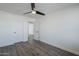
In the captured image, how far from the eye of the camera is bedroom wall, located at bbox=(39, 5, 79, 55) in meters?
2.99

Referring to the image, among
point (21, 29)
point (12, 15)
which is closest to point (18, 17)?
point (12, 15)

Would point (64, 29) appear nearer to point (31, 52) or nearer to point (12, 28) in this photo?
point (31, 52)

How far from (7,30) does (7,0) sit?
3.88m

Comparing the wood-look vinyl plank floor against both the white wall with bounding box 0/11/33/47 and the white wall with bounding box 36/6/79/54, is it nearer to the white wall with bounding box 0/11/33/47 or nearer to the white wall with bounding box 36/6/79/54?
the white wall with bounding box 36/6/79/54

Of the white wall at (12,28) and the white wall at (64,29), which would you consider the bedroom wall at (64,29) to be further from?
the white wall at (12,28)

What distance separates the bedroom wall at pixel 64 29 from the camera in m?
2.99

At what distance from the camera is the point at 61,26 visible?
364cm

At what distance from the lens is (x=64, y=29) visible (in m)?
3.48

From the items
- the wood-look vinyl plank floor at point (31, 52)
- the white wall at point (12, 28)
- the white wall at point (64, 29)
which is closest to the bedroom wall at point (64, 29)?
the white wall at point (64, 29)

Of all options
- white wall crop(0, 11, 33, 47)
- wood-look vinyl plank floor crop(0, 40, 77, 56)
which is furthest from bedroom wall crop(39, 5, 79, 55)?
white wall crop(0, 11, 33, 47)

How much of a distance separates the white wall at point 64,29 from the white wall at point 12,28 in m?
1.99

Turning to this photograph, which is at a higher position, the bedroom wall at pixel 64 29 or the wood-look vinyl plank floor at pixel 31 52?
the bedroom wall at pixel 64 29

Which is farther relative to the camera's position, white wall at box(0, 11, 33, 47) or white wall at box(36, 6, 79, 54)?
Result: white wall at box(0, 11, 33, 47)

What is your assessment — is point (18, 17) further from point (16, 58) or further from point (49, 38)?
point (16, 58)
